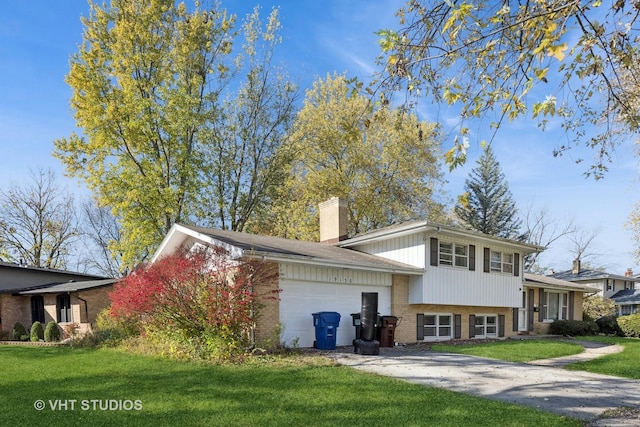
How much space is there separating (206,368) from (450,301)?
10695 mm

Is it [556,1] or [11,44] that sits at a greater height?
[11,44]

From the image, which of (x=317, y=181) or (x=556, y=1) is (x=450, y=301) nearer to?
(x=317, y=181)

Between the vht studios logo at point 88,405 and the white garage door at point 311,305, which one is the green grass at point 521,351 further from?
the vht studios logo at point 88,405

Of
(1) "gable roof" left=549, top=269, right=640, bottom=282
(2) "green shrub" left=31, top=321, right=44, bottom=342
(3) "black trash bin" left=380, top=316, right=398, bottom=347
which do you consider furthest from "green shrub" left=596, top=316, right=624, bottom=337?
(2) "green shrub" left=31, top=321, right=44, bottom=342

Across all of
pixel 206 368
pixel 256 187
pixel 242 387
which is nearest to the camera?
pixel 242 387

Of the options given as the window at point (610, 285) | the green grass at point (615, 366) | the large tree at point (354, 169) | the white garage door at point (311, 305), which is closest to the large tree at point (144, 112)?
the large tree at point (354, 169)

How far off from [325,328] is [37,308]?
60.6 feet

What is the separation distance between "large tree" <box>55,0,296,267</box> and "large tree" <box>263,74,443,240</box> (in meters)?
5.78

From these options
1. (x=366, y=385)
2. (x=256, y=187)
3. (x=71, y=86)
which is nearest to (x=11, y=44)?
(x=71, y=86)

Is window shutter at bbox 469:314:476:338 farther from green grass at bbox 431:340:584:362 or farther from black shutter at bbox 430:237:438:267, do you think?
black shutter at bbox 430:237:438:267

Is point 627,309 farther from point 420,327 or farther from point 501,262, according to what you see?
point 420,327

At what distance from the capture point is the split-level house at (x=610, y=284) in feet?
124

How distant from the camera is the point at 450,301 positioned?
17172mm

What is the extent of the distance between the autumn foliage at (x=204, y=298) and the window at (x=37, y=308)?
14.1 meters
